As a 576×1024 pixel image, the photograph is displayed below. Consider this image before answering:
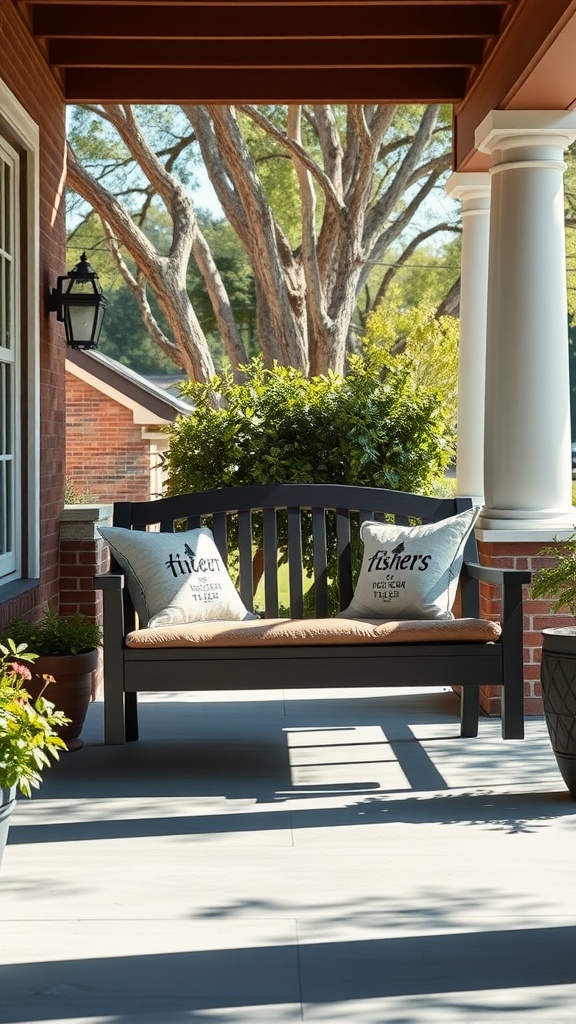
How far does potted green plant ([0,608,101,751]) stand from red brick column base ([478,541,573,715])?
189cm

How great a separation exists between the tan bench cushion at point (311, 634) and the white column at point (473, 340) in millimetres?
2753

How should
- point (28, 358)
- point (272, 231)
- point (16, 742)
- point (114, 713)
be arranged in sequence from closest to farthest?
point (16, 742) < point (114, 713) < point (28, 358) < point (272, 231)

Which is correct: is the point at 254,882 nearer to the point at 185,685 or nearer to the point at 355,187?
the point at 185,685

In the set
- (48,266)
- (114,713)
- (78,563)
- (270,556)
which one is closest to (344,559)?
(270,556)

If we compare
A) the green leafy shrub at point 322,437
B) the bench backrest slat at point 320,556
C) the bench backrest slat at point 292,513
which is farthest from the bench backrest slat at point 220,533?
the green leafy shrub at point 322,437

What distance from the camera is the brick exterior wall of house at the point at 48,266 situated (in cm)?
544

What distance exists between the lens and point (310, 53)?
6.32m

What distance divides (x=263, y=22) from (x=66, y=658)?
3.15 m

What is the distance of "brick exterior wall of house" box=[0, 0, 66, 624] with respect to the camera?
5.44 meters

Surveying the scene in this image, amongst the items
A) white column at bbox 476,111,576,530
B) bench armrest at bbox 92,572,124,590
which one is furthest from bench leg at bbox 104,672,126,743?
white column at bbox 476,111,576,530

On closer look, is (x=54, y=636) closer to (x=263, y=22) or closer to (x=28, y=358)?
(x=28, y=358)

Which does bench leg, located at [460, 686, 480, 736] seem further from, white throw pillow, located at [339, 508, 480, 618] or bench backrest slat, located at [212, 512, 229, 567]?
bench backrest slat, located at [212, 512, 229, 567]

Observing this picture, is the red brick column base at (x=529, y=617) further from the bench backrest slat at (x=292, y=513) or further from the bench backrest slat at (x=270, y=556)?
the bench backrest slat at (x=270, y=556)

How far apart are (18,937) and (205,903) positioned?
19.3 inches
